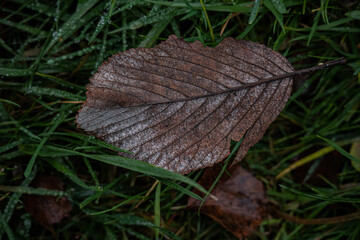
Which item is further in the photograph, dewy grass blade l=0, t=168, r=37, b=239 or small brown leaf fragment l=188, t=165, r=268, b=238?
small brown leaf fragment l=188, t=165, r=268, b=238

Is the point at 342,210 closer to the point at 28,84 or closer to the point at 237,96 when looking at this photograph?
the point at 237,96

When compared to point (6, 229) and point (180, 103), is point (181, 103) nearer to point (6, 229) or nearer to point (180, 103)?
point (180, 103)

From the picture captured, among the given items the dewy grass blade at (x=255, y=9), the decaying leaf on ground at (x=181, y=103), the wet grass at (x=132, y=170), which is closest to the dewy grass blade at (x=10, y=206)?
the wet grass at (x=132, y=170)

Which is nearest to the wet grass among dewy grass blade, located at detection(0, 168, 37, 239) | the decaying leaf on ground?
dewy grass blade, located at detection(0, 168, 37, 239)

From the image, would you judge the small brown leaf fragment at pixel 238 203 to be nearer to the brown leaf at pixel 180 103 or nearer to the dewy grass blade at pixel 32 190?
the brown leaf at pixel 180 103

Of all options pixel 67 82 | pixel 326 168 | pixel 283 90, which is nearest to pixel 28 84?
pixel 67 82

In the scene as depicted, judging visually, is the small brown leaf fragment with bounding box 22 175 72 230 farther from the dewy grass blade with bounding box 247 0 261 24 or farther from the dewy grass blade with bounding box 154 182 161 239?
the dewy grass blade with bounding box 247 0 261 24

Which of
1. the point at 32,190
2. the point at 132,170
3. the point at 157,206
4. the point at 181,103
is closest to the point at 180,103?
the point at 181,103
